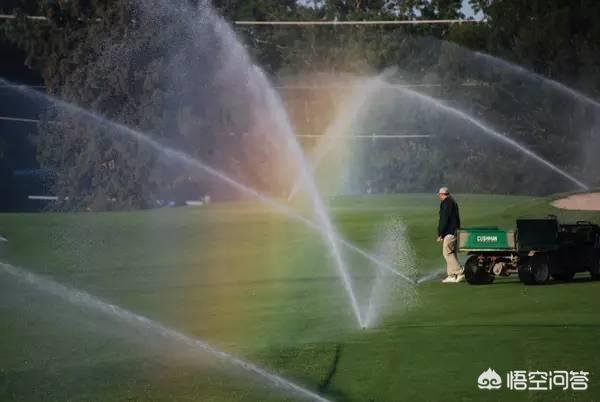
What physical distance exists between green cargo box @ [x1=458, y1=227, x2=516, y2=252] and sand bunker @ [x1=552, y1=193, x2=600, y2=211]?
11095mm

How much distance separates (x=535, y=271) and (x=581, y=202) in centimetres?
1273

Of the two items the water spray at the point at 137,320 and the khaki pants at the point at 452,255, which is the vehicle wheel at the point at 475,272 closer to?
the khaki pants at the point at 452,255

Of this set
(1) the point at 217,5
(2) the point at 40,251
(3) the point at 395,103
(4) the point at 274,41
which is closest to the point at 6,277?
(2) the point at 40,251

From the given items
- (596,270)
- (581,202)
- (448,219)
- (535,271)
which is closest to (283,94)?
(581,202)

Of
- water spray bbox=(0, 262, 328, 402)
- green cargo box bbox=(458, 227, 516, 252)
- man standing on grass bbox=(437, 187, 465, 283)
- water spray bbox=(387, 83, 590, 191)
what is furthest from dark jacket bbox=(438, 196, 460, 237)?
water spray bbox=(387, 83, 590, 191)

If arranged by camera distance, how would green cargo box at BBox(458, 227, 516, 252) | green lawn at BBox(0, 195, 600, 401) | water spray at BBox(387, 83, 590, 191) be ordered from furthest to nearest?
water spray at BBox(387, 83, 590, 191) < green cargo box at BBox(458, 227, 516, 252) < green lawn at BBox(0, 195, 600, 401)

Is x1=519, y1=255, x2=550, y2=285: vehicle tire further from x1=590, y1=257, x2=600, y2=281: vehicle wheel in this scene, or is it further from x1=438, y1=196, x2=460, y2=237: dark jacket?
x1=438, y1=196, x2=460, y2=237: dark jacket

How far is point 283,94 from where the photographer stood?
237 ft

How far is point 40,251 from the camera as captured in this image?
3612 cm

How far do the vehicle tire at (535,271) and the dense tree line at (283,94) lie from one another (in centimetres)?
3031

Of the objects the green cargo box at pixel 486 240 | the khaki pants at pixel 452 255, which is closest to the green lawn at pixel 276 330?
the khaki pants at pixel 452 255

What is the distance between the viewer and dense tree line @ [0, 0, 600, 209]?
175ft

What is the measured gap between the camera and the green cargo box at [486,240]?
23844mm

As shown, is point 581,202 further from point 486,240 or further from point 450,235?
point 486,240
